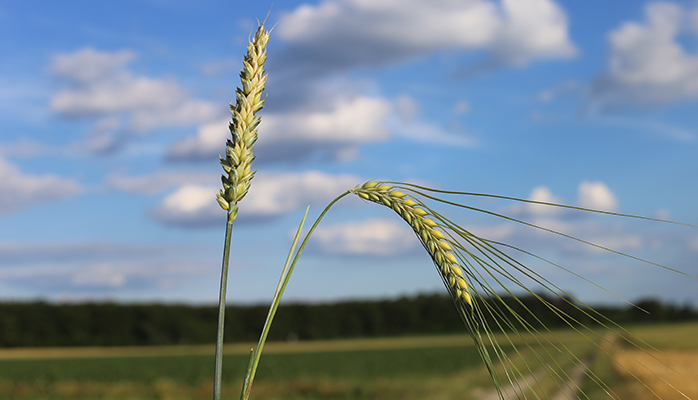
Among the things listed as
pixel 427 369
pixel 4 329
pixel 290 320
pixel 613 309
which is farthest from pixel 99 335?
pixel 613 309

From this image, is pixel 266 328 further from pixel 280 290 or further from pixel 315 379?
pixel 315 379

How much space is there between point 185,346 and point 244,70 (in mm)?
50778

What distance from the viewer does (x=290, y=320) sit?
52.7 meters

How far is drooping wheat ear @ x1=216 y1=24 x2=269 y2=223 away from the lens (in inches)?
50.1

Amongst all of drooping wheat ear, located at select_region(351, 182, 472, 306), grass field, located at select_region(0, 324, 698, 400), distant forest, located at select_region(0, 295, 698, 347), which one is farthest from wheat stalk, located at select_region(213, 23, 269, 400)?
distant forest, located at select_region(0, 295, 698, 347)

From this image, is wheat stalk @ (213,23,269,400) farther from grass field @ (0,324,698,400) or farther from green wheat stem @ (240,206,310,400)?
grass field @ (0,324,698,400)

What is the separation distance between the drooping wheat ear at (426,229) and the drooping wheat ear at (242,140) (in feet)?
0.94

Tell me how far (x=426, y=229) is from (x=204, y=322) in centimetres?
5267

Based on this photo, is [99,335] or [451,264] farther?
[99,335]

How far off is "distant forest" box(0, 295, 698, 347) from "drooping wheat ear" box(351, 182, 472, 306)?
43.7m

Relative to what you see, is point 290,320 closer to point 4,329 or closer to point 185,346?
point 185,346

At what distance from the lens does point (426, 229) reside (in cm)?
136

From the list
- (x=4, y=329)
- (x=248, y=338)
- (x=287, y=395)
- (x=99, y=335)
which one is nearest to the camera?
(x=287, y=395)

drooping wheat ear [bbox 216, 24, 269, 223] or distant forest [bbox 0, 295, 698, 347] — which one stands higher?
drooping wheat ear [bbox 216, 24, 269, 223]
